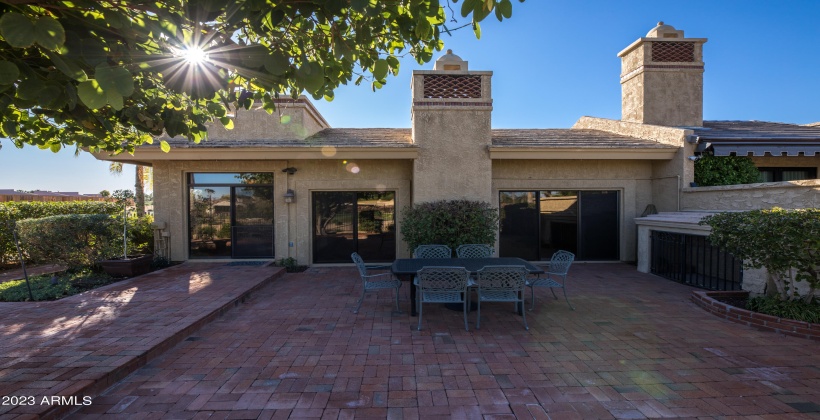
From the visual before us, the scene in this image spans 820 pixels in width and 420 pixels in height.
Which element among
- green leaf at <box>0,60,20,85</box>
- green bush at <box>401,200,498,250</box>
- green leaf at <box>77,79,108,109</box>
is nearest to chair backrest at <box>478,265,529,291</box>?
green bush at <box>401,200,498,250</box>

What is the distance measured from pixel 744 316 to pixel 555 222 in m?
4.97

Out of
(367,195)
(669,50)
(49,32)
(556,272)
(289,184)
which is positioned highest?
(669,50)

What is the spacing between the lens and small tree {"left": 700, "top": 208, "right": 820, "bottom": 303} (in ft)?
14.6

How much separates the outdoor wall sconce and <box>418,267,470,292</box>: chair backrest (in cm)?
552

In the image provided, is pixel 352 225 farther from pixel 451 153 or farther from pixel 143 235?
pixel 143 235

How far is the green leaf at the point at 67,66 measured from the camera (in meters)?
2.19

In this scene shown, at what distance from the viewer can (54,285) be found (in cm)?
677

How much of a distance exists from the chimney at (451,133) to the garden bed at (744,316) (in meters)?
4.52

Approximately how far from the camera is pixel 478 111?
844cm

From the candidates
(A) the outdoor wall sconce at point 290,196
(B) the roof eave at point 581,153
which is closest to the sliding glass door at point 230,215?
(A) the outdoor wall sconce at point 290,196

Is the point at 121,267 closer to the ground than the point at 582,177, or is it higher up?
closer to the ground

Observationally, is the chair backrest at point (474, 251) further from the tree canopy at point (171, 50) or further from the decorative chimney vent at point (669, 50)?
the decorative chimney vent at point (669, 50)

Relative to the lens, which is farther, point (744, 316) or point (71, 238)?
point (71, 238)

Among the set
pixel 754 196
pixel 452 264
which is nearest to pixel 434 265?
pixel 452 264
